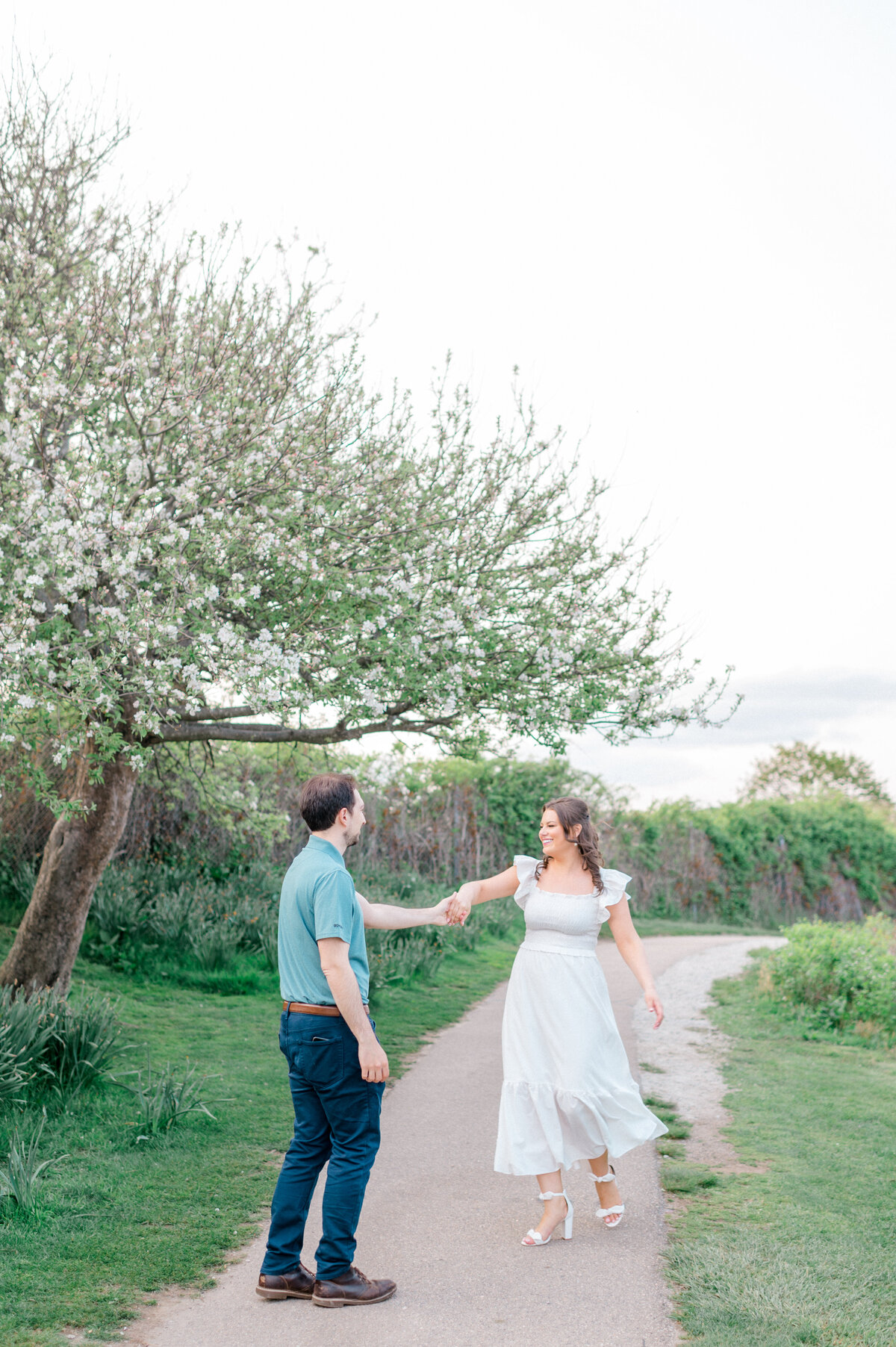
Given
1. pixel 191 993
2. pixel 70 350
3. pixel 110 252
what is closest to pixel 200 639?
pixel 70 350

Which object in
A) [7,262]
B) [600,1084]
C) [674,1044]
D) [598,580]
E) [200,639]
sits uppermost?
[7,262]

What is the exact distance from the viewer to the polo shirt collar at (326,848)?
156 inches

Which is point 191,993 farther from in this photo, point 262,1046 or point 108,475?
point 108,475

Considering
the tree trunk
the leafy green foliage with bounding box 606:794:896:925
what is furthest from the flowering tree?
the leafy green foliage with bounding box 606:794:896:925

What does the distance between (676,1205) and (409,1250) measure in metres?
1.43

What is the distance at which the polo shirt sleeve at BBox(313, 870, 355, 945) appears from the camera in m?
3.78

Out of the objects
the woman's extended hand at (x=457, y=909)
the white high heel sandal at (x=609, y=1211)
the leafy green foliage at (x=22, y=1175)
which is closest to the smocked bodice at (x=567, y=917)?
the woman's extended hand at (x=457, y=909)

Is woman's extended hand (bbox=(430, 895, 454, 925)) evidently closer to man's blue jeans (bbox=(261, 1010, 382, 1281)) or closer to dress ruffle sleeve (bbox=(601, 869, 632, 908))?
dress ruffle sleeve (bbox=(601, 869, 632, 908))

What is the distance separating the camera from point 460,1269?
426cm

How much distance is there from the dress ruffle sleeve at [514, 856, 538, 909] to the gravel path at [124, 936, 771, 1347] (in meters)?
1.45

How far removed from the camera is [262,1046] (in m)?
A: 8.70

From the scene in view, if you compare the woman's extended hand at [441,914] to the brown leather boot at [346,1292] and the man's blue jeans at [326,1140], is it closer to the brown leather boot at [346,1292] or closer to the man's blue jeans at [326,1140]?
the man's blue jeans at [326,1140]

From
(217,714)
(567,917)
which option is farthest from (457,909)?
(217,714)

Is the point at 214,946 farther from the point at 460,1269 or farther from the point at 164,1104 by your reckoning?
the point at 460,1269
